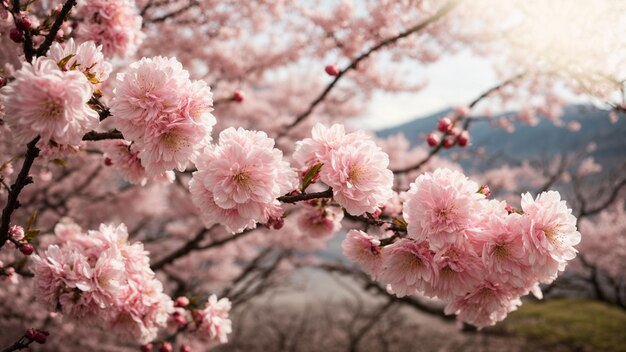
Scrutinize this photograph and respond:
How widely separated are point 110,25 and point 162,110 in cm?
110

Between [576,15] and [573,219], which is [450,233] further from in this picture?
[576,15]

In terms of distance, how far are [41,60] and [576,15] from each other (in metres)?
4.31

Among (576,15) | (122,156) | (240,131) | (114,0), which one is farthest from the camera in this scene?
(576,15)

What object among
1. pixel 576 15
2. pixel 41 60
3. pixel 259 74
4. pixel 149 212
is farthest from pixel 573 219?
pixel 149 212

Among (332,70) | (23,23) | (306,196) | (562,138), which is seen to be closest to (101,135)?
(23,23)

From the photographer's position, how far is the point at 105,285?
5.06 ft

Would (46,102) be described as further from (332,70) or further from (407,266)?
(332,70)

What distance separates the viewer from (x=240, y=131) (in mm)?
1262

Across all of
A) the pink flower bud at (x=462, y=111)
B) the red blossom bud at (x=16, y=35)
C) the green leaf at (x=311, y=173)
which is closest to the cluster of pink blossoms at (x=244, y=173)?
the green leaf at (x=311, y=173)

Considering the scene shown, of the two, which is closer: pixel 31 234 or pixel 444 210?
pixel 444 210

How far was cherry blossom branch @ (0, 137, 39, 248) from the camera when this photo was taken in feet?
4.27

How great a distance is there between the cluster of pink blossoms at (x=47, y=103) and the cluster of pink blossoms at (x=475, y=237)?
995mm

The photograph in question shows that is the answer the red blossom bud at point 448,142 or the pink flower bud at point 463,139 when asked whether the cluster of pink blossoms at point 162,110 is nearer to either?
the red blossom bud at point 448,142

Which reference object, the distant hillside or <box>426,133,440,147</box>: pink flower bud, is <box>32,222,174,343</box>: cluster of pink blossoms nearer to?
<box>426,133,440,147</box>: pink flower bud
